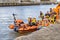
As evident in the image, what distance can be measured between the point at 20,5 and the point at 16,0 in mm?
1270

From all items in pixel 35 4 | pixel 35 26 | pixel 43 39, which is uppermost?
pixel 43 39

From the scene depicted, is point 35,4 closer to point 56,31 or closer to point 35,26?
point 35,26

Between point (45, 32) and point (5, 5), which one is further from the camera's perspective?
point (5, 5)

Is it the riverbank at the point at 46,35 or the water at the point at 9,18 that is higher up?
the riverbank at the point at 46,35

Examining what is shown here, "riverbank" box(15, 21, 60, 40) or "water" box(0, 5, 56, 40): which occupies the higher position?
"riverbank" box(15, 21, 60, 40)

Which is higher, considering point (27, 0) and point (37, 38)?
point (37, 38)

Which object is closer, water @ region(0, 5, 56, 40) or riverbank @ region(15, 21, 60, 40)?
riverbank @ region(15, 21, 60, 40)

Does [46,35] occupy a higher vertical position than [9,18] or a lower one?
higher

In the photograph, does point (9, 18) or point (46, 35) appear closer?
point (46, 35)

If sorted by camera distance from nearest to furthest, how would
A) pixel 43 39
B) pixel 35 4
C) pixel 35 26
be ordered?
pixel 43 39, pixel 35 26, pixel 35 4

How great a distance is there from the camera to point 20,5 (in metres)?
46.0

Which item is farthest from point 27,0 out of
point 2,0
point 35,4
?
point 2,0

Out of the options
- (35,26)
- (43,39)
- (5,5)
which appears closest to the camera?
(43,39)

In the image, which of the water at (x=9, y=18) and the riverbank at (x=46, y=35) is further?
the water at (x=9, y=18)
